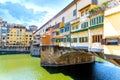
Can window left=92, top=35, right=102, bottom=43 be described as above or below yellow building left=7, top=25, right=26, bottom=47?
below

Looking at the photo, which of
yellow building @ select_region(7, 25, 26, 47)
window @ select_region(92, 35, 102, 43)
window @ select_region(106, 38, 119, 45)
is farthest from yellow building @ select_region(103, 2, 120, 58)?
yellow building @ select_region(7, 25, 26, 47)

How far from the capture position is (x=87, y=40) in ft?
69.1

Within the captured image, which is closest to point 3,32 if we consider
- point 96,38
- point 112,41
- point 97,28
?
point 96,38

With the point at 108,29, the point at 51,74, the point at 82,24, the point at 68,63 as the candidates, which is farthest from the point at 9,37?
the point at 108,29

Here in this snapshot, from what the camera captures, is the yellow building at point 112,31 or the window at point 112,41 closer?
the yellow building at point 112,31

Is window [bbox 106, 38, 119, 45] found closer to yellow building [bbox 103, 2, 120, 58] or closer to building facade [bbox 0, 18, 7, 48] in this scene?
yellow building [bbox 103, 2, 120, 58]

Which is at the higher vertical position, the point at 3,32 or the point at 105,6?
the point at 3,32

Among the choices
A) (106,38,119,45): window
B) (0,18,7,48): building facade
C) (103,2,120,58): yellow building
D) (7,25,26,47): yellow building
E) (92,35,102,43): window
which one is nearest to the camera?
(103,2,120,58): yellow building

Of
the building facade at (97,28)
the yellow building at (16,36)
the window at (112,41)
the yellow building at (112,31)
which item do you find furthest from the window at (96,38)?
the yellow building at (16,36)

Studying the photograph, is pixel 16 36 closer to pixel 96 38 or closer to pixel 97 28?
pixel 96 38

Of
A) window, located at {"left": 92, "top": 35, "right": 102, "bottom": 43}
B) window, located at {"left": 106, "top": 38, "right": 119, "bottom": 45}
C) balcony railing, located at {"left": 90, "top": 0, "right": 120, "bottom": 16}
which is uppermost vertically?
balcony railing, located at {"left": 90, "top": 0, "right": 120, "bottom": 16}

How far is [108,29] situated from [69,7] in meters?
19.6

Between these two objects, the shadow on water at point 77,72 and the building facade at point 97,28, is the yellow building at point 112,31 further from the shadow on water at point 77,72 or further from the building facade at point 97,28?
the shadow on water at point 77,72

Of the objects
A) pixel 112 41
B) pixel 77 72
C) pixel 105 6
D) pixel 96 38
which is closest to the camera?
pixel 112 41
